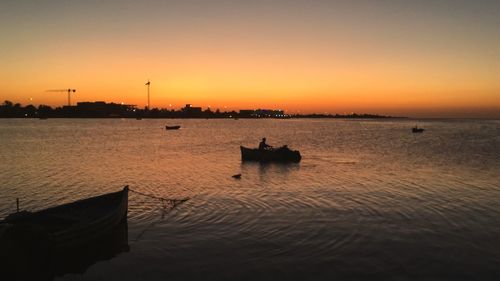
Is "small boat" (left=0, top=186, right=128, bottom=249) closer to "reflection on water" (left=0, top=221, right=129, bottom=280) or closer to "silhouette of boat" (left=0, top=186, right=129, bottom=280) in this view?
"silhouette of boat" (left=0, top=186, right=129, bottom=280)

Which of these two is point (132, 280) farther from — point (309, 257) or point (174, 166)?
point (174, 166)

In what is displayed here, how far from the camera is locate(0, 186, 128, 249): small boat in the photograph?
457 inches

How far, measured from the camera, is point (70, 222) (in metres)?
15.0

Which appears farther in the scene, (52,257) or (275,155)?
(275,155)

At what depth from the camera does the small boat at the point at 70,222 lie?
457 inches

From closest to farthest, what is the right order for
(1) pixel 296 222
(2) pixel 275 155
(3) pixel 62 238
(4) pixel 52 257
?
(4) pixel 52 257, (3) pixel 62 238, (1) pixel 296 222, (2) pixel 275 155

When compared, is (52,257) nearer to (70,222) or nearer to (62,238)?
(62,238)

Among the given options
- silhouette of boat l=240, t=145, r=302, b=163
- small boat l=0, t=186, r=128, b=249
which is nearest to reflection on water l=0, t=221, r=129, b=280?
small boat l=0, t=186, r=128, b=249

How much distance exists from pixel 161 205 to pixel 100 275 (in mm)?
9168

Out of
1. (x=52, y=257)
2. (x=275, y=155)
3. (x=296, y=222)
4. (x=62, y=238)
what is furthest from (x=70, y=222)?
(x=275, y=155)

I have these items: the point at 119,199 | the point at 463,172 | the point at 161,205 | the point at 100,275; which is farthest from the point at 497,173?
the point at 100,275

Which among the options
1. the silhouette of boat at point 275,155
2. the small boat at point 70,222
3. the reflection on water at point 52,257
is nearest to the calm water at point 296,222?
the reflection on water at point 52,257

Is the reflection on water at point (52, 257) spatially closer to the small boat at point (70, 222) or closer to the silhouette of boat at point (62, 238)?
the silhouette of boat at point (62, 238)

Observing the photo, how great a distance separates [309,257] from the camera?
1403 cm
